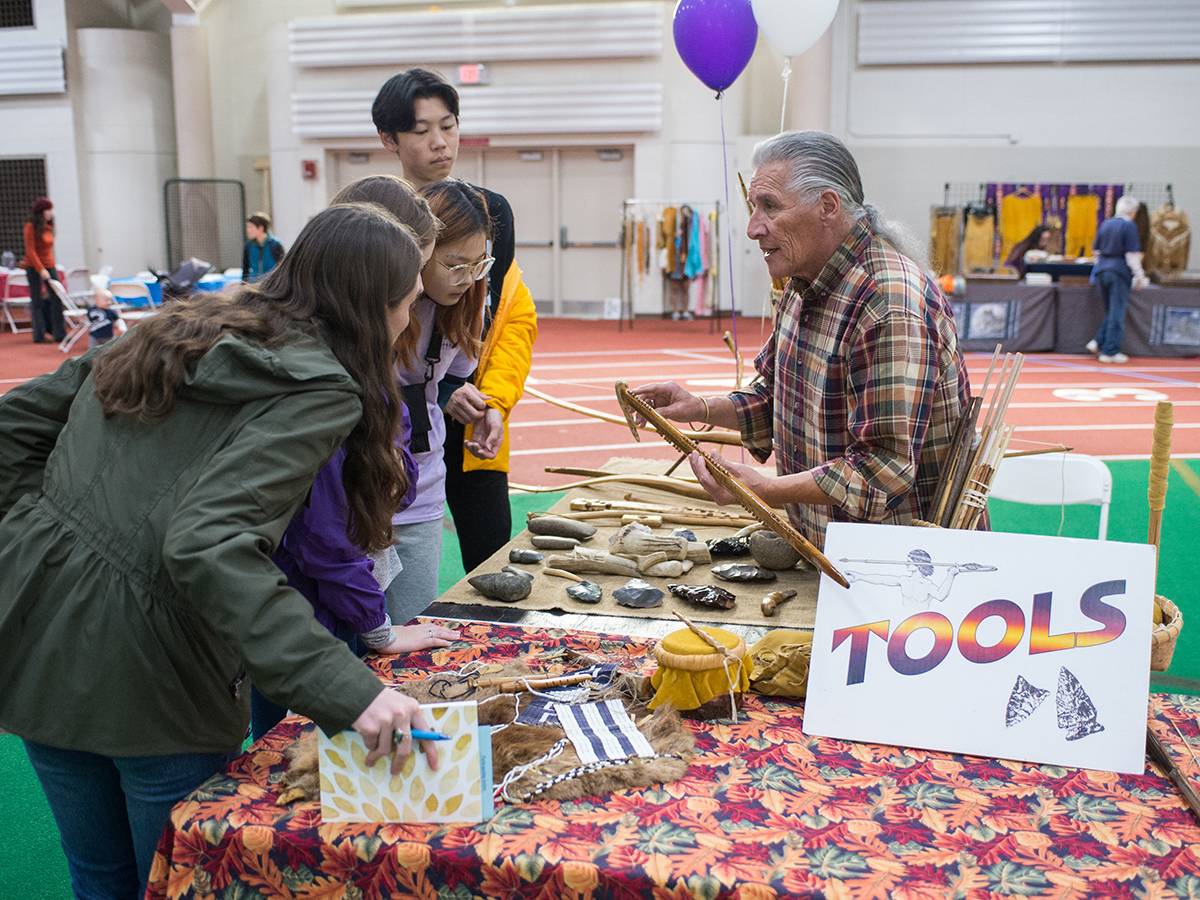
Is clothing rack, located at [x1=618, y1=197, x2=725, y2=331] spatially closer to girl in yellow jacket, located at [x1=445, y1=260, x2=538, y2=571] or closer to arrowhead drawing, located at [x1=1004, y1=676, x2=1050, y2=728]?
girl in yellow jacket, located at [x1=445, y1=260, x2=538, y2=571]

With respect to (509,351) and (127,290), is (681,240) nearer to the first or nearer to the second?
(127,290)

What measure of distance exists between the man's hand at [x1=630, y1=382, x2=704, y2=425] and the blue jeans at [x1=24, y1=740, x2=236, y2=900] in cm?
126

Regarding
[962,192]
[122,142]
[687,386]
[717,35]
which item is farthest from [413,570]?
[122,142]

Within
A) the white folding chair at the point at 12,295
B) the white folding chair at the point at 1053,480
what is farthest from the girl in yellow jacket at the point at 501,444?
the white folding chair at the point at 12,295

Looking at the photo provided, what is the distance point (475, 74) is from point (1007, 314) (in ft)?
24.6

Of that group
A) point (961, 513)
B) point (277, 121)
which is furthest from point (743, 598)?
point (277, 121)

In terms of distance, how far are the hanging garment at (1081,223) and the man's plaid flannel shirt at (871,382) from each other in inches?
464

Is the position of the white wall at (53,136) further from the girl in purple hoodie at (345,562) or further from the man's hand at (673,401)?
the girl in purple hoodie at (345,562)

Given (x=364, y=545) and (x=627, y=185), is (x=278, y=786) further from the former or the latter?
(x=627, y=185)

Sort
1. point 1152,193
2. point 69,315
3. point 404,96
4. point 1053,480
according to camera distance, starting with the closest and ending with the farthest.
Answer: point 404,96, point 1053,480, point 69,315, point 1152,193

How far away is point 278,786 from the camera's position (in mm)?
1397

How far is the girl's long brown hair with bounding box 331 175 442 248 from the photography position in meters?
1.74

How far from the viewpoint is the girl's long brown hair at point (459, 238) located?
2.10m

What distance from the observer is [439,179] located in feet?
8.89
